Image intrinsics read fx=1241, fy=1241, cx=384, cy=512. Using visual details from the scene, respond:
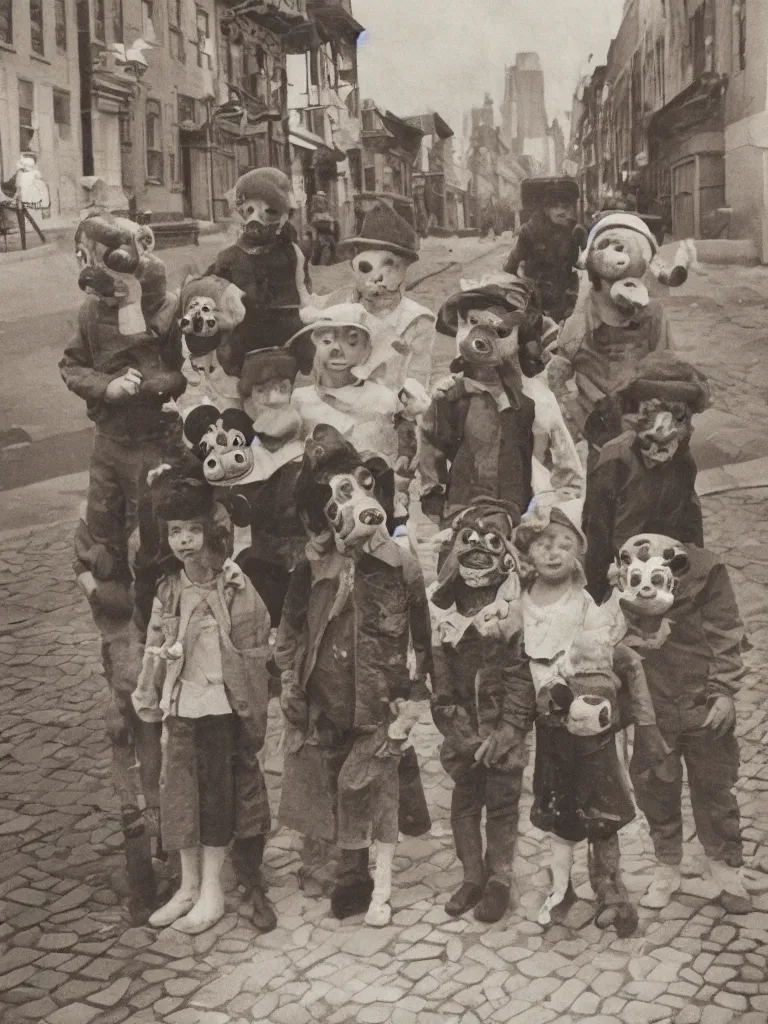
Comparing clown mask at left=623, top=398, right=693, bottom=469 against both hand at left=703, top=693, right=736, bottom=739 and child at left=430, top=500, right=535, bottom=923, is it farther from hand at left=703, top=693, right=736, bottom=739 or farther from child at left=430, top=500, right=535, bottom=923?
hand at left=703, top=693, right=736, bottom=739

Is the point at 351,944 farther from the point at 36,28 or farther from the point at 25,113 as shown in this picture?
the point at 36,28

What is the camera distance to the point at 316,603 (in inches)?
128

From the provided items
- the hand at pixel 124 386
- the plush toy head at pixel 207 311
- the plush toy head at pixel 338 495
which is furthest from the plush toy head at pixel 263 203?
the plush toy head at pixel 338 495

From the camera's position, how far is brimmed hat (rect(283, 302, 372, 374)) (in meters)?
3.71

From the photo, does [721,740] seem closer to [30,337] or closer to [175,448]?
[175,448]

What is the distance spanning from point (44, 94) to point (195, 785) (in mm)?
3567

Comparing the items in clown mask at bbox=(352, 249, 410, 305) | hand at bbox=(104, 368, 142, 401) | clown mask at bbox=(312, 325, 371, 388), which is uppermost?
clown mask at bbox=(352, 249, 410, 305)

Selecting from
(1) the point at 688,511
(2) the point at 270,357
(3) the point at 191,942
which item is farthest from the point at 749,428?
(3) the point at 191,942

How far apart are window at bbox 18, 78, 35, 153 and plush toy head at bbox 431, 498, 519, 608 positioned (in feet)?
10.9

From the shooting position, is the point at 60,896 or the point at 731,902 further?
the point at 60,896

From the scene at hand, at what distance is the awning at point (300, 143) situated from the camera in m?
5.12

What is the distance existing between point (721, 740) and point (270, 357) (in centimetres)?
172

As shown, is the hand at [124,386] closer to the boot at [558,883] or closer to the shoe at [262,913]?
the shoe at [262,913]

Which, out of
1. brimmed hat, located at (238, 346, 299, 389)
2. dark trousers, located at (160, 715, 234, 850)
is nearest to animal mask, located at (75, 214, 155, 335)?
brimmed hat, located at (238, 346, 299, 389)
